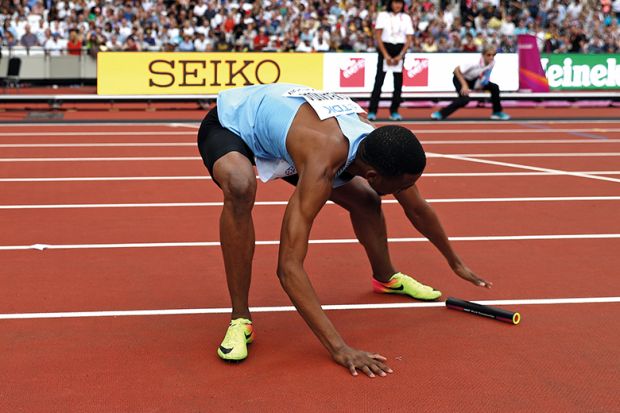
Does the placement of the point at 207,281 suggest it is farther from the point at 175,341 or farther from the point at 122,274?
the point at 175,341

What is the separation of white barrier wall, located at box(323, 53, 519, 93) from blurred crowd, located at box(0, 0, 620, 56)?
10.8 feet

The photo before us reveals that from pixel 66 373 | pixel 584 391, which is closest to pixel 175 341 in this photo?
pixel 66 373

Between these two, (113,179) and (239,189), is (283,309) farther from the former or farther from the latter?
(113,179)

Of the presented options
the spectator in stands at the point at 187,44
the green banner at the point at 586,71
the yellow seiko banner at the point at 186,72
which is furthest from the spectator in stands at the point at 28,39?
the green banner at the point at 586,71

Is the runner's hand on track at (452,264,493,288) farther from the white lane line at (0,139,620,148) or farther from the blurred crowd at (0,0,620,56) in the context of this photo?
the blurred crowd at (0,0,620,56)

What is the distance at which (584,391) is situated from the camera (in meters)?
3.87

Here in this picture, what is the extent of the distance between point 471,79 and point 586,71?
575 cm

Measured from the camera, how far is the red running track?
12.7ft

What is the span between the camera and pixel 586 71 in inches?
800

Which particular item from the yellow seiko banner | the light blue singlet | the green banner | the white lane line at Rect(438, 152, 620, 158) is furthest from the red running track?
the green banner

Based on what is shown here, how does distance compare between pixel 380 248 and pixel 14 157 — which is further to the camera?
pixel 14 157

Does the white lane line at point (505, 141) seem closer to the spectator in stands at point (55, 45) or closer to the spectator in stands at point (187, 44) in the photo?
the spectator in stands at point (187, 44)

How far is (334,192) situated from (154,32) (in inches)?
742

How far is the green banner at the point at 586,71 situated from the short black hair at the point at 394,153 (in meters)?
17.0
